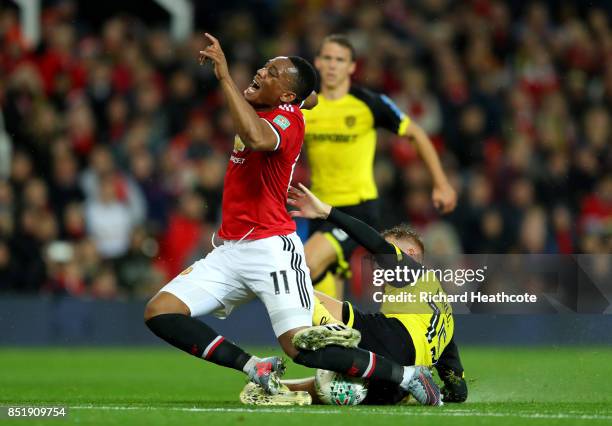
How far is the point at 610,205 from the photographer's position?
1489cm

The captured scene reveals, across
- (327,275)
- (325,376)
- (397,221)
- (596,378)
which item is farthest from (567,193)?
(325,376)

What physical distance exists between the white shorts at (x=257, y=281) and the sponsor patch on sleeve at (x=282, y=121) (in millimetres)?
658

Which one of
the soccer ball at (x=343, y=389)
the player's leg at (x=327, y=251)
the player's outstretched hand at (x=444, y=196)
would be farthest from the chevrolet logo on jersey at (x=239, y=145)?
the player's outstretched hand at (x=444, y=196)

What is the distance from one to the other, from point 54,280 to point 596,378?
7369 mm

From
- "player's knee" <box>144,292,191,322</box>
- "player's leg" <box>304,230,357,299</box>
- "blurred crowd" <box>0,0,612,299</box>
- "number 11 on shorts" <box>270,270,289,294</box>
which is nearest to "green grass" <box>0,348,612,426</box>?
"player's knee" <box>144,292,191,322</box>

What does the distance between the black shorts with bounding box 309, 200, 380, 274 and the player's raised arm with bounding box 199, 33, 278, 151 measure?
2.72 m

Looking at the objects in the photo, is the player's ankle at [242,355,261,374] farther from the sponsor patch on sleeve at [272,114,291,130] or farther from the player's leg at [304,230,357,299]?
the player's leg at [304,230,357,299]

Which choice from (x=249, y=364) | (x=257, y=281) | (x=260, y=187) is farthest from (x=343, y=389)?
(x=260, y=187)

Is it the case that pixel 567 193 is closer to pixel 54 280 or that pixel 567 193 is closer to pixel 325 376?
pixel 54 280

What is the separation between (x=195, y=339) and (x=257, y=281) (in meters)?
0.48

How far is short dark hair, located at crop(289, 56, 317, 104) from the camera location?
7.58 metres

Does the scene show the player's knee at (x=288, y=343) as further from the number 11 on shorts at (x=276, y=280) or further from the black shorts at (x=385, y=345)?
the black shorts at (x=385, y=345)

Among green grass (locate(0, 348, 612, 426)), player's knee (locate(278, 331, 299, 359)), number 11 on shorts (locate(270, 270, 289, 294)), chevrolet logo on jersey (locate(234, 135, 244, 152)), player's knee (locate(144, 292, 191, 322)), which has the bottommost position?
green grass (locate(0, 348, 612, 426))

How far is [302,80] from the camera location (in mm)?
7590
